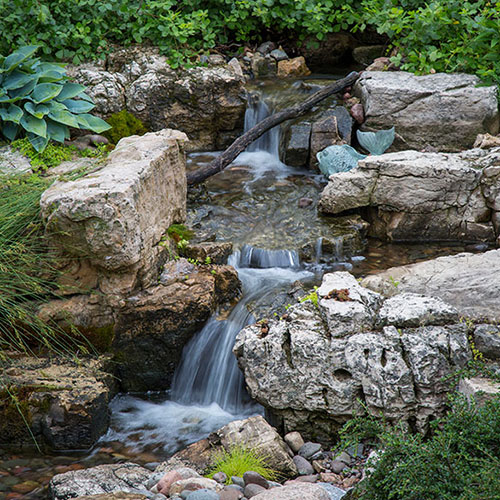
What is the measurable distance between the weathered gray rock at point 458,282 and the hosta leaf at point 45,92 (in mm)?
4418

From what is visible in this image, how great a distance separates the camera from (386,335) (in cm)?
440

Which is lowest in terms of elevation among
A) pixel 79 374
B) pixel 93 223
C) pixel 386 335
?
pixel 79 374

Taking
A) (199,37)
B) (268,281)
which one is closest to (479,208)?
(268,281)

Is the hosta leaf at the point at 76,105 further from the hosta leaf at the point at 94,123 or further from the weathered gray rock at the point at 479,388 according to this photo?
the weathered gray rock at the point at 479,388

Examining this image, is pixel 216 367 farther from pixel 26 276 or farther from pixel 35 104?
pixel 35 104

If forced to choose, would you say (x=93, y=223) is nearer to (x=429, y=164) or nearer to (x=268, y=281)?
(x=268, y=281)

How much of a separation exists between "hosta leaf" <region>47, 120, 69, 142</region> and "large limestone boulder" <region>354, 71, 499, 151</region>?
4.09 metres

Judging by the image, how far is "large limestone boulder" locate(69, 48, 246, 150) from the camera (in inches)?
371

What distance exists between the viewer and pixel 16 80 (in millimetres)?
7461

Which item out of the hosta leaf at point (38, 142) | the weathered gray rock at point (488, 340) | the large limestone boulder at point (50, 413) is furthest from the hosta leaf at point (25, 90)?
the weathered gray rock at point (488, 340)

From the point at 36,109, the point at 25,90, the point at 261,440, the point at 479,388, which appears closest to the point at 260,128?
the point at 36,109

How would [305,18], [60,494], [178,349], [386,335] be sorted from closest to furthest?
[60,494] → [386,335] → [178,349] → [305,18]

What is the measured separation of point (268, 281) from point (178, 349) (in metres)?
1.26

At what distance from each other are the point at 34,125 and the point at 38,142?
21cm
